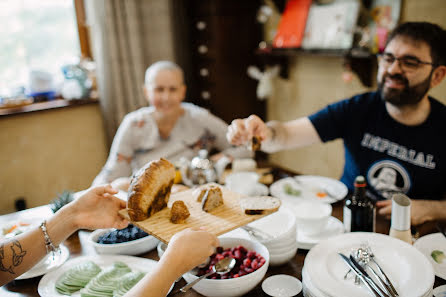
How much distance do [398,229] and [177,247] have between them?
0.68m

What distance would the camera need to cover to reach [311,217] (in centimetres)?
133

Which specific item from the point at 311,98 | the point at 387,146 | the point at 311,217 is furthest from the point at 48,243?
the point at 311,98

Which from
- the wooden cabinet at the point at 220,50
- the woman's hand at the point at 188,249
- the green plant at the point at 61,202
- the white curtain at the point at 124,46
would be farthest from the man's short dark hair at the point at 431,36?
the white curtain at the point at 124,46

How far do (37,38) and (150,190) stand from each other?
267cm

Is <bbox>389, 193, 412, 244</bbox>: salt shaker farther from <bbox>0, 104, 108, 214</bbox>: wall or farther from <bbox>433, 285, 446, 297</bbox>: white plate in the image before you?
<bbox>0, 104, 108, 214</bbox>: wall

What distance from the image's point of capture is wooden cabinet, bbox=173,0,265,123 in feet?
11.0

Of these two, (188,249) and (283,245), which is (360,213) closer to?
(283,245)

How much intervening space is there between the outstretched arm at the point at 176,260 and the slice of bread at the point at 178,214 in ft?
0.37

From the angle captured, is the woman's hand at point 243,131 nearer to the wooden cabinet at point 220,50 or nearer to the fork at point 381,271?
the fork at point 381,271

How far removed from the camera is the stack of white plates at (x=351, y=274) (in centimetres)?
99

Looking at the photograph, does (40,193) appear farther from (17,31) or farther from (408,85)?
(408,85)

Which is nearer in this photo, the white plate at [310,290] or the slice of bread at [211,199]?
the white plate at [310,290]

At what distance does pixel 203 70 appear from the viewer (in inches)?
138

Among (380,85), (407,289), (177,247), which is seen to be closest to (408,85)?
(380,85)
